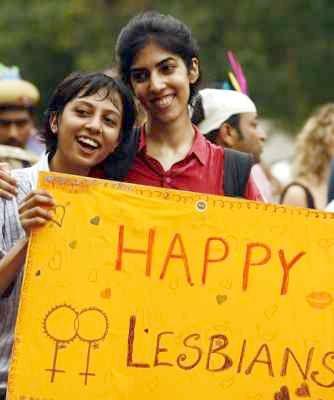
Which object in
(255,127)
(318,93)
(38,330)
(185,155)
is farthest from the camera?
(318,93)

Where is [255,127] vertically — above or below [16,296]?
above

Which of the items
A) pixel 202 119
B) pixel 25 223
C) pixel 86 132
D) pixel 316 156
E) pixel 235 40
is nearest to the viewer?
pixel 25 223

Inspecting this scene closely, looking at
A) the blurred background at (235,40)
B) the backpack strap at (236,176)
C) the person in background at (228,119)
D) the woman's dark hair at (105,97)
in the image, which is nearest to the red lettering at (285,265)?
the backpack strap at (236,176)

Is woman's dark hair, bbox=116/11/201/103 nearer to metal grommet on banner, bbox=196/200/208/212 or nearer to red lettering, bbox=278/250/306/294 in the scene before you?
metal grommet on banner, bbox=196/200/208/212

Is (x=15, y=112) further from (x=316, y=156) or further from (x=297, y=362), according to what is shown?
(x=297, y=362)

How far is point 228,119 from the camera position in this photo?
727cm

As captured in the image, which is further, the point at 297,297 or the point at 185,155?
the point at 185,155

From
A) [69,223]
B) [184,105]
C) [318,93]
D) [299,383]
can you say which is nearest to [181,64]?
[184,105]

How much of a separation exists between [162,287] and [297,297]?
47cm

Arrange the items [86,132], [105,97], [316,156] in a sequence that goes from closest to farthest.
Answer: [86,132], [105,97], [316,156]

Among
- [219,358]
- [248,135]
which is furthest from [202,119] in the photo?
[219,358]

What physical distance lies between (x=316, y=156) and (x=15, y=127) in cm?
185

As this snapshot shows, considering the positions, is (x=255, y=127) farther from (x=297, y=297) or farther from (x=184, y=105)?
(x=297, y=297)

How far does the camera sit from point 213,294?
5484mm
